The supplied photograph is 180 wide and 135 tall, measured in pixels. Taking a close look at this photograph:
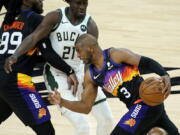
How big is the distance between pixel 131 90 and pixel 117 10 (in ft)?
23.0

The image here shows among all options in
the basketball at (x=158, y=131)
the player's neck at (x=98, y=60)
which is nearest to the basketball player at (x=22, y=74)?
the player's neck at (x=98, y=60)

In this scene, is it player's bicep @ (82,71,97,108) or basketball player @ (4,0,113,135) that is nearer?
player's bicep @ (82,71,97,108)

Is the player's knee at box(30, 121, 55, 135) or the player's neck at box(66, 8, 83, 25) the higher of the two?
the player's neck at box(66, 8, 83, 25)

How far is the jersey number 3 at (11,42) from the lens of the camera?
5992mm

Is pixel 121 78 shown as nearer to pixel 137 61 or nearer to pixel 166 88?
pixel 137 61

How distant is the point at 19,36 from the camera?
19.7 feet

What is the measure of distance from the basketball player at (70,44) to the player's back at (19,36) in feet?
0.28

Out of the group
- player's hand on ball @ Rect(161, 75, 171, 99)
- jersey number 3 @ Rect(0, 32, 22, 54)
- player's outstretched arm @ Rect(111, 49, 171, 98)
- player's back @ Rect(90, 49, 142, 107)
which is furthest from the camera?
jersey number 3 @ Rect(0, 32, 22, 54)

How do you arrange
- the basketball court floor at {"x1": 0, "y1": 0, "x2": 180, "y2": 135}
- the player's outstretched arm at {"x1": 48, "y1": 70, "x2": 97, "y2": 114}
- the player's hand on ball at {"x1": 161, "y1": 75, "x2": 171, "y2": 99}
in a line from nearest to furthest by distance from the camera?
the player's hand on ball at {"x1": 161, "y1": 75, "x2": 171, "y2": 99}, the player's outstretched arm at {"x1": 48, "y1": 70, "x2": 97, "y2": 114}, the basketball court floor at {"x1": 0, "y1": 0, "x2": 180, "y2": 135}

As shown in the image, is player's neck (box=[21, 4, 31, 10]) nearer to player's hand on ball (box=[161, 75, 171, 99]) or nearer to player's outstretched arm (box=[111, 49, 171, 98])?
player's outstretched arm (box=[111, 49, 171, 98])

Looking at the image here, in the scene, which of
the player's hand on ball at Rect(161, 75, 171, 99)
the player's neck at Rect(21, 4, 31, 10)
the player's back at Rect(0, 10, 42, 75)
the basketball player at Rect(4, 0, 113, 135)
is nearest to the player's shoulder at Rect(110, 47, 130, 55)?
the player's hand on ball at Rect(161, 75, 171, 99)

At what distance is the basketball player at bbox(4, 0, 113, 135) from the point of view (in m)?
6.09

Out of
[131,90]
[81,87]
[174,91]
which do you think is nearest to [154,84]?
[131,90]

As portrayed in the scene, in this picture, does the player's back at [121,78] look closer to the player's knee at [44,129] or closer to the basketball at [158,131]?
the basketball at [158,131]
